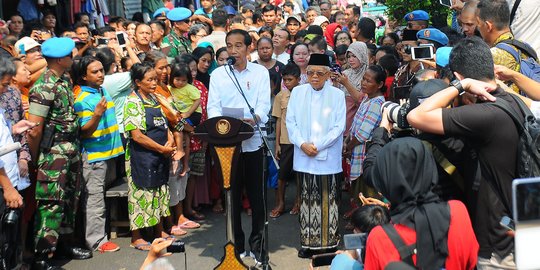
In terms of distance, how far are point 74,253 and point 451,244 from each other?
175 inches

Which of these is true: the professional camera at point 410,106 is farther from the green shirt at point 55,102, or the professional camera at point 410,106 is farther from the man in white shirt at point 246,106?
the green shirt at point 55,102

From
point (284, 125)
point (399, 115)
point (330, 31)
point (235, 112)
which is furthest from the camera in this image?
point (330, 31)

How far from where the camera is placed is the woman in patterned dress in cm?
655

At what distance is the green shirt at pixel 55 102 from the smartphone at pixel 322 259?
9.67 ft

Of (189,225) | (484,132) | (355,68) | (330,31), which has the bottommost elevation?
(189,225)

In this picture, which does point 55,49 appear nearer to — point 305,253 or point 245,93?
point 245,93

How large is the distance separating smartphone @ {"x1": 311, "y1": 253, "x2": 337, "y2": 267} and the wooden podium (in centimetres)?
155

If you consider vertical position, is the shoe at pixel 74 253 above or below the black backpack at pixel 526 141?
below

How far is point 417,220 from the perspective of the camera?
3141 mm

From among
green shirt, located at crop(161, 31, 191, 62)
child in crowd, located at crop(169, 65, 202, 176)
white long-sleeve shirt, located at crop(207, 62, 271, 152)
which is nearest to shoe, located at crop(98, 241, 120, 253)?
child in crowd, located at crop(169, 65, 202, 176)

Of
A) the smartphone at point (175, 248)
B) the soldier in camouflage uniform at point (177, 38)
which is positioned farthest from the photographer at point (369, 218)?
the soldier in camouflage uniform at point (177, 38)

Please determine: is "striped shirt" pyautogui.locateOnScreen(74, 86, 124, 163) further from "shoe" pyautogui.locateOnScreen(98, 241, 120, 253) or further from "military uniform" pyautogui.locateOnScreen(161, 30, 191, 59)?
"military uniform" pyautogui.locateOnScreen(161, 30, 191, 59)

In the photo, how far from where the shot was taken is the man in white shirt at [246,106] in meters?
6.40

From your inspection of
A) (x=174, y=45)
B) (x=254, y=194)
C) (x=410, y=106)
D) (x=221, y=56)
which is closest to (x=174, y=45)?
(x=174, y=45)
